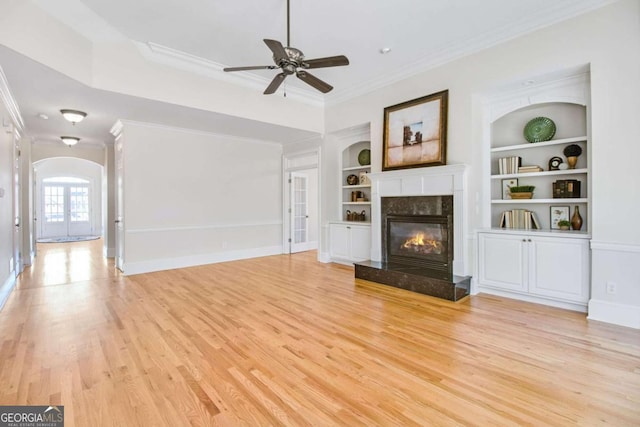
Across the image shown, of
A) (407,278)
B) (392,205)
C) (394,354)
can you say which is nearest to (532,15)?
(392,205)

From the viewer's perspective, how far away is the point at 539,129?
412cm

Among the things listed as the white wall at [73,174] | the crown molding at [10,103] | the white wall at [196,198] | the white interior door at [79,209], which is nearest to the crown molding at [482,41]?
the white wall at [196,198]

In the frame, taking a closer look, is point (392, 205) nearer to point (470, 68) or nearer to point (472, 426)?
point (470, 68)

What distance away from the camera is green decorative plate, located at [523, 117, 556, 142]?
405 cm

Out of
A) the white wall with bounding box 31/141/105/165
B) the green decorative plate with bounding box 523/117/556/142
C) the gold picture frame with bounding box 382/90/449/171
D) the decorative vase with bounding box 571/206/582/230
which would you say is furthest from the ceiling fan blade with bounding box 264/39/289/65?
the white wall with bounding box 31/141/105/165

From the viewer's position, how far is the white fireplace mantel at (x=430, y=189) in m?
4.32

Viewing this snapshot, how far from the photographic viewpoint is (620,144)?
3.17 metres

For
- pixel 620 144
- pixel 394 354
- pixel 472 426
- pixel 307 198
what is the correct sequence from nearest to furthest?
1. pixel 472 426
2. pixel 394 354
3. pixel 620 144
4. pixel 307 198

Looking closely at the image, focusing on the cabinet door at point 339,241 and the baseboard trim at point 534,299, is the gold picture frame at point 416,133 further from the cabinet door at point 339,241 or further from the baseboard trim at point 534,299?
the baseboard trim at point 534,299

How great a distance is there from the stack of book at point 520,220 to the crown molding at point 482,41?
91.5 inches

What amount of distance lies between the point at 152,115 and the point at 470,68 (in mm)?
5152

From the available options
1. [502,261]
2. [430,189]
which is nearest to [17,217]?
[430,189]

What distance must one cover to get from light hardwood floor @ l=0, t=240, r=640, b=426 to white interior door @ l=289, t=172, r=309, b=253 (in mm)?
3852

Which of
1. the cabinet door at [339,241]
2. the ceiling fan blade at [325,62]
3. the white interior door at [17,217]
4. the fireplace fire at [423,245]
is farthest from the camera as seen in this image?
the cabinet door at [339,241]
